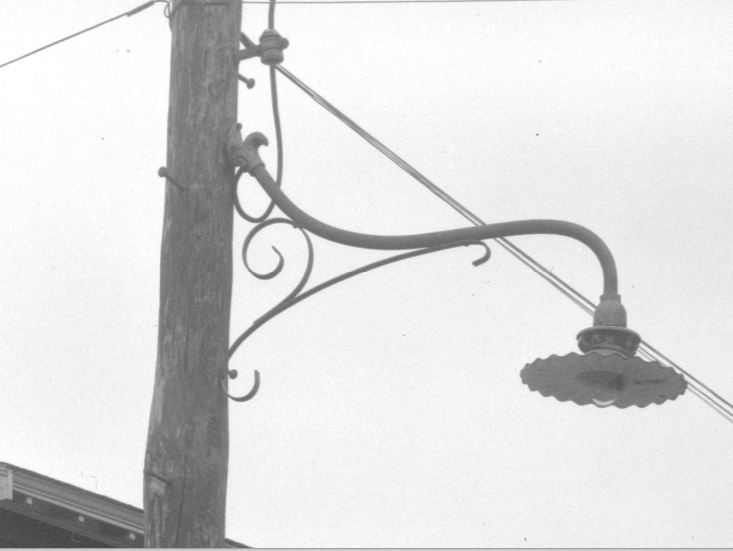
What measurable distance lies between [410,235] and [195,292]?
2.88 ft

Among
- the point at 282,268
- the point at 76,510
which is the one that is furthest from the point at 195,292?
the point at 76,510

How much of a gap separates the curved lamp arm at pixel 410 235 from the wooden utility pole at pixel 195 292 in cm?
13

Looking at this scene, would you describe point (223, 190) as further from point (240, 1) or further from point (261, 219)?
point (240, 1)

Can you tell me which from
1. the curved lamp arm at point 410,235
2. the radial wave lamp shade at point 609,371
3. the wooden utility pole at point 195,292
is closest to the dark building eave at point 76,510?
the wooden utility pole at point 195,292

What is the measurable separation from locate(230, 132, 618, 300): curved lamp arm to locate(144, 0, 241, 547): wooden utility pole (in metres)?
0.13

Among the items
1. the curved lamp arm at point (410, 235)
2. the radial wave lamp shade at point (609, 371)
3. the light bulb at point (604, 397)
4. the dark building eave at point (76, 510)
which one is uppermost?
the dark building eave at point (76, 510)

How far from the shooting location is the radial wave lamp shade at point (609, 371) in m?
5.17

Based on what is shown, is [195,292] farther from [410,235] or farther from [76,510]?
[76,510]

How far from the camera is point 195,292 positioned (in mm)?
5582

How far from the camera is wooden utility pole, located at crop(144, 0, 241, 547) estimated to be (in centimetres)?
544

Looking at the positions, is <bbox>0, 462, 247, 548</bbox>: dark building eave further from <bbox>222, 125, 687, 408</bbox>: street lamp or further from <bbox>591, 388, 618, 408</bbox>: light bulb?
<bbox>591, 388, 618, 408</bbox>: light bulb

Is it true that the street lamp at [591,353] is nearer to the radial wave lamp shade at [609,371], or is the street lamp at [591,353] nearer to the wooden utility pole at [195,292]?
the radial wave lamp shade at [609,371]

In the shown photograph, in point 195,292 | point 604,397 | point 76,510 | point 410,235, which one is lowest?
point 604,397

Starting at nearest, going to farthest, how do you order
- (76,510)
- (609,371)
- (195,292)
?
(609,371)
(195,292)
(76,510)
